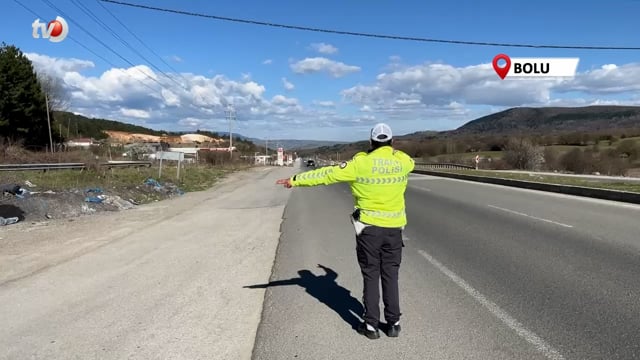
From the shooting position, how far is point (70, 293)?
6773 millimetres

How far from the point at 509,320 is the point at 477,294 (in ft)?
3.28

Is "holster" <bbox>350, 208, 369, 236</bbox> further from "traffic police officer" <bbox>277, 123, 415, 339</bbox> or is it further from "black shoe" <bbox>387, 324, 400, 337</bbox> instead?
"black shoe" <bbox>387, 324, 400, 337</bbox>

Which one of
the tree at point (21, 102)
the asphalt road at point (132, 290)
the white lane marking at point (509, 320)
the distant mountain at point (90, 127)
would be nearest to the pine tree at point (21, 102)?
the tree at point (21, 102)

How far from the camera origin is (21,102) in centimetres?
5897

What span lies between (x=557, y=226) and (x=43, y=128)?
210ft

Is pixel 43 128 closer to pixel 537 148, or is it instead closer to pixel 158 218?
pixel 158 218

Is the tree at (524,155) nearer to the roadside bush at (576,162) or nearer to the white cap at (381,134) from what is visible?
the roadside bush at (576,162)

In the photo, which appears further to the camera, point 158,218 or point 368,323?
point 158,218

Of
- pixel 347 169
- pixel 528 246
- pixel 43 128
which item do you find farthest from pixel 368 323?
pixel 43 128

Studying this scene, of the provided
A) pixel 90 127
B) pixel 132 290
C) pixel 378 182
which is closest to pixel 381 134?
pixel 378 182

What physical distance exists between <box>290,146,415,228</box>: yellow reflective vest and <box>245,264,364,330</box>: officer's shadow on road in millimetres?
1121

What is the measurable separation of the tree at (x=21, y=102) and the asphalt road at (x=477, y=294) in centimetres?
5561

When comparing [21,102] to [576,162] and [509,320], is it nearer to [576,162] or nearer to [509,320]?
[576,162]

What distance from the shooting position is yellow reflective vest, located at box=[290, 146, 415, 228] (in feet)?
16.4
